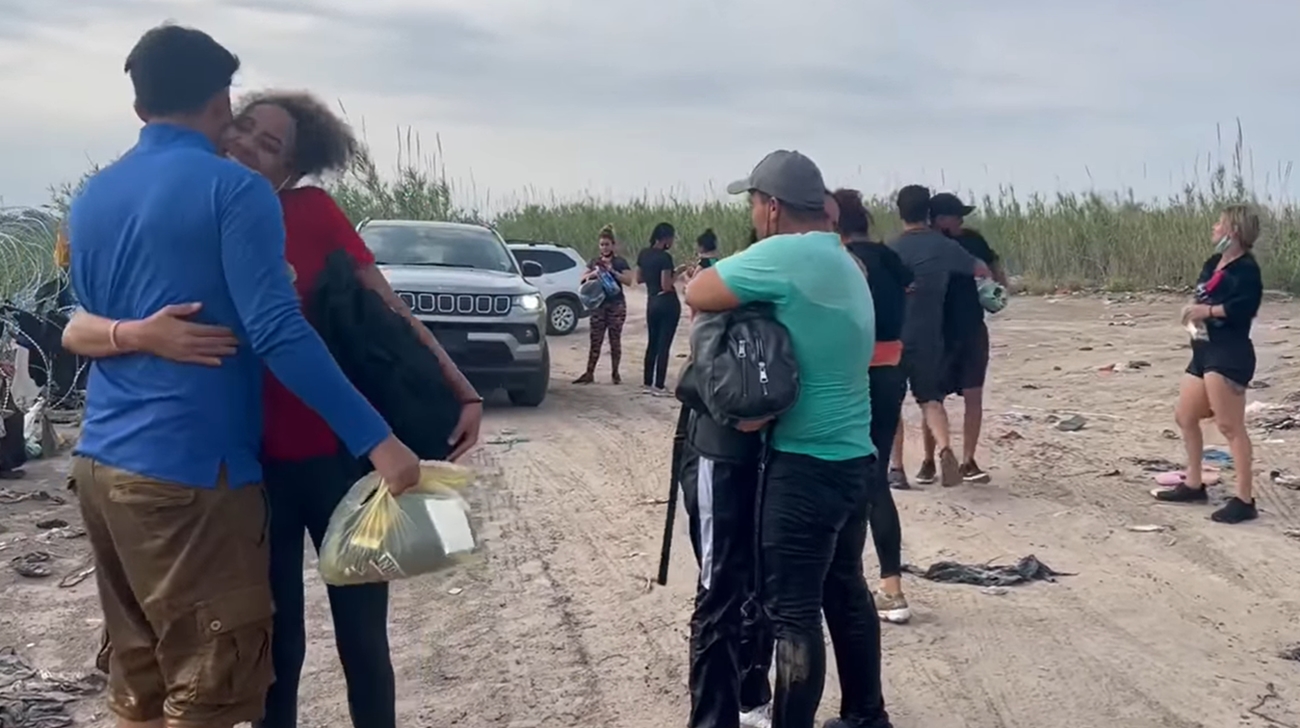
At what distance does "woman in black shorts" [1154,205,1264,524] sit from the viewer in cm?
884

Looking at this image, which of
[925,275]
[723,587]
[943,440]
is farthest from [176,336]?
[943,440]

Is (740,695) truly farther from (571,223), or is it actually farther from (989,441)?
(571,223)

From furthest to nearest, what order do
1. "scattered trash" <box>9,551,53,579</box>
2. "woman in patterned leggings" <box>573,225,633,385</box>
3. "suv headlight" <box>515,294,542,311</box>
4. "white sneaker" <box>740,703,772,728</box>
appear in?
"woman in patterned leggings" <box>573,225,633,385</box> < "suv headlight" <box>515,294,542,311</box> < "scattered trash" <box>9,551,53,579</box> < "white sneaker" <box>740,703,772,728</box>

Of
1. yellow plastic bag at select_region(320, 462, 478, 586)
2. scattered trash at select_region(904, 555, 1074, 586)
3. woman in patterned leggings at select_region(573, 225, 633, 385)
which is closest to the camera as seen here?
yellow plastic bag at select_region(320, 462, 478, 586)

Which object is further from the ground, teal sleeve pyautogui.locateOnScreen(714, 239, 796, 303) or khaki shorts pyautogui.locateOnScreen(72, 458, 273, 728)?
teal sleeve pyautogui.locateOnScreen(714, 239, 796, 303)

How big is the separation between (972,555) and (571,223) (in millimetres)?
32712

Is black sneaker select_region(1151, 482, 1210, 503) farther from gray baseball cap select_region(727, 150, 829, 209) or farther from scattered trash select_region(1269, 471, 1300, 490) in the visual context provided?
gray baseball cap select_region(727, 150, 829, 209)

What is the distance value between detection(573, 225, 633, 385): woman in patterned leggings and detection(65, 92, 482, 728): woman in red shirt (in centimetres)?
1289

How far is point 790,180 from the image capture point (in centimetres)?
459

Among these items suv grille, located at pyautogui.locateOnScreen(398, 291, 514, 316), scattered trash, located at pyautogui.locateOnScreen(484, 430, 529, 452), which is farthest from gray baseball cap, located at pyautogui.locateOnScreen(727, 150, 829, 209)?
suv grille, located at pyautogui.locateOnScreen(398, 291, 514, 316)

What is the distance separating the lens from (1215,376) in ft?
29.7

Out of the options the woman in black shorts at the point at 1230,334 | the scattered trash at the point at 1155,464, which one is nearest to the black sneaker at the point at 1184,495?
the woman in black shorts at the point at 1230,334

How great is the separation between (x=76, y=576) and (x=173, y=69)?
17.3 feet

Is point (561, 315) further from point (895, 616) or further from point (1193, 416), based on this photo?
point (895, 616)
